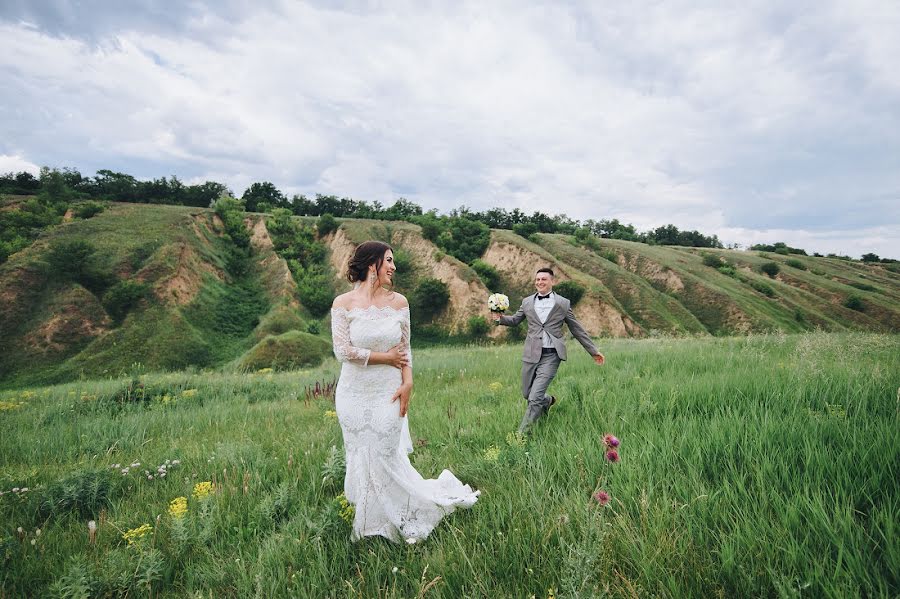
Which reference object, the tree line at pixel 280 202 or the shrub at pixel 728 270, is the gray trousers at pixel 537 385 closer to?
the tree line at pixel 280 202

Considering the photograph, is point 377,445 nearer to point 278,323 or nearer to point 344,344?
point 344,344

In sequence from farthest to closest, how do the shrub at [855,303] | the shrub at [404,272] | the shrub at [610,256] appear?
the shrub at [610,256], the shrub at [855,303], the shrub at [404,272]

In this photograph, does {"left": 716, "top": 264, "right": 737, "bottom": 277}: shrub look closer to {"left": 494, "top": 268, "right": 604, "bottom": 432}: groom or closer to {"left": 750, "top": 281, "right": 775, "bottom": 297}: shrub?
{"left": 750, "top": 281, "right": 775, "bottom": 297}: shrub

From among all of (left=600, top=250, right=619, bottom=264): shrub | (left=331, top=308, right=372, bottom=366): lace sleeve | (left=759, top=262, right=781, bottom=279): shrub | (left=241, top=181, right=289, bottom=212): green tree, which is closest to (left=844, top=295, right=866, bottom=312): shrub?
(left=759, top=262, right=781, bottom=279): shrub

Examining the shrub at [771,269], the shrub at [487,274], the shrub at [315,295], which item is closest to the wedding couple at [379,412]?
the shrub at [315,295]

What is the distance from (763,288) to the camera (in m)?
53.9

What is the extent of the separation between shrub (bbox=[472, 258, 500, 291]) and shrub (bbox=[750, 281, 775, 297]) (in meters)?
40.4

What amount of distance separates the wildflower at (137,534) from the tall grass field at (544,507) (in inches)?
1.3

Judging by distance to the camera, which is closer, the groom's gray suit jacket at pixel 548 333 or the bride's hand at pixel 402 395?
the bride's hand at pixel 402 395

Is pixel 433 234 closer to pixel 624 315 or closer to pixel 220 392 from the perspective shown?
pixel 624 315

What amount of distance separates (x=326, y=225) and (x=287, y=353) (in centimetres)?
4366

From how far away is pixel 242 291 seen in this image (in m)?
48.3

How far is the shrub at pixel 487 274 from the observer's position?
52656mm

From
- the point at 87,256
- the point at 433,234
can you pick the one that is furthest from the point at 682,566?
the point at 433,234
